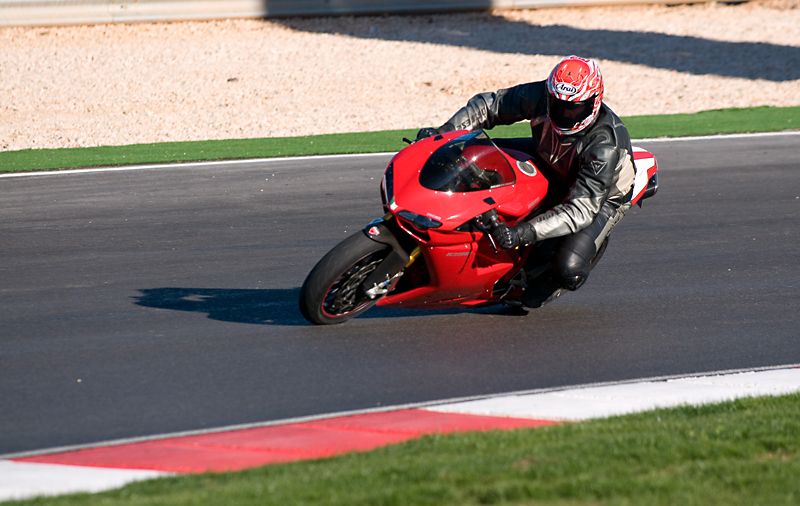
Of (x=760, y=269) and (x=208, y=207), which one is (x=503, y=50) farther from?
(x=760, y=269)

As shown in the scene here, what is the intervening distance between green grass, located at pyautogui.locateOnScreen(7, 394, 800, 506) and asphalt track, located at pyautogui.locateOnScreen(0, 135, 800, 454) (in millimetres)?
1156

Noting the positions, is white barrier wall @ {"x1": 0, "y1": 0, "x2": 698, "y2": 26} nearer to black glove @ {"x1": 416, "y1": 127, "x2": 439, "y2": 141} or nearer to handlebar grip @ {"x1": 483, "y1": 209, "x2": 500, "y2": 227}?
black glove @ {"x1": 416, "y1": 127, "x2": 439, "y2": 141}

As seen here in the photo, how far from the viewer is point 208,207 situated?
13195 millimetres

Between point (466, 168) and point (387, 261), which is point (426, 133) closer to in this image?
point (466, 168)

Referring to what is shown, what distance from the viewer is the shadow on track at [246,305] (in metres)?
8.95

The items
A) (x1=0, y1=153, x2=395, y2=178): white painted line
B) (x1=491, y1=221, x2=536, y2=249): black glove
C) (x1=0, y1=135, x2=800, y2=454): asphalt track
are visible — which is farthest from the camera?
(x1=0, y1=153, x2=395, y2=178): white painted line

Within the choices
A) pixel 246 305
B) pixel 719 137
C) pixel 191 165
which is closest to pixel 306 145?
pixel 191 165

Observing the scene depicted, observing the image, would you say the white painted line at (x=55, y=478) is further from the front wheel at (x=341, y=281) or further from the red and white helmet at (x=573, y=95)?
the red and white helmet at (x=573, y=95)

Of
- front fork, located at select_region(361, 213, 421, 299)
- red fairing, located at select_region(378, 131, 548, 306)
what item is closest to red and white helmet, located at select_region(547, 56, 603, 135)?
red fairing, located at select_region(378, 131, 548, 306)

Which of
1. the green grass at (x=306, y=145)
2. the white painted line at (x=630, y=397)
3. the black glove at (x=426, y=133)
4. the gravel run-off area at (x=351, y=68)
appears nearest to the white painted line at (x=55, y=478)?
the white painted line at (x=630, y=397)

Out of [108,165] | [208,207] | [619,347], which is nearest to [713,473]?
[619,347]

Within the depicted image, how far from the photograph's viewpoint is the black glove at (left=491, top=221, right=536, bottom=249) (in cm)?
805

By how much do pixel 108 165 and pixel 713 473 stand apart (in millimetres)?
11722

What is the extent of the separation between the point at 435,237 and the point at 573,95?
3.99ft
